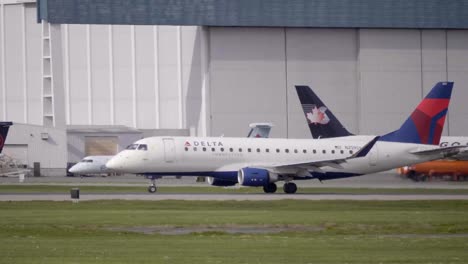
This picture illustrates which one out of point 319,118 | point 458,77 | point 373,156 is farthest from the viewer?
point 458,77

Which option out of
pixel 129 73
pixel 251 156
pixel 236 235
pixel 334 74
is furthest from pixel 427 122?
pixel 129 73

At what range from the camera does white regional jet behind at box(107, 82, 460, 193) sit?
190ft

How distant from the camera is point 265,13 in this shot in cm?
9244

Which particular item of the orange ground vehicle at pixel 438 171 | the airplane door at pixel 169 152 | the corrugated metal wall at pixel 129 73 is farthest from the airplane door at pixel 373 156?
the corrugated metal wall at pixel 129 73

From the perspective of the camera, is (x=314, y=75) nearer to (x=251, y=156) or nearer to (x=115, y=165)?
(x=251, y=156)

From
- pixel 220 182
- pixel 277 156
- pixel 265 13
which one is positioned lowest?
pixel 220 182

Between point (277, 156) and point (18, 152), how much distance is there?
129 ft

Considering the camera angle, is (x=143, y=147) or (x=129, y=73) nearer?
(x=143, y=147)

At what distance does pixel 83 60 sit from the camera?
102m

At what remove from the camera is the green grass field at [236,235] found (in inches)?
981

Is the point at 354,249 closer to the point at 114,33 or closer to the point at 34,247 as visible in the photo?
the point at 34,247

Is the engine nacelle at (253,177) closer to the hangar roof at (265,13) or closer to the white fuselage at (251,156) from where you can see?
the white fuselage at (251,156)

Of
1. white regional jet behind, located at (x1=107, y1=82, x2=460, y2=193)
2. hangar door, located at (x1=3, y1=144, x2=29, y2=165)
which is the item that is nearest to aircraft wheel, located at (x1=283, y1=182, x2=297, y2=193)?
white regional jet behind, located at (x1=107, y1=82, x2=460, y2=193)

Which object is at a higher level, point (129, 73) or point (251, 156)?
point (129, 73)
